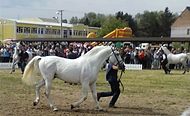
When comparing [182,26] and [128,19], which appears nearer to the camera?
[182,26]

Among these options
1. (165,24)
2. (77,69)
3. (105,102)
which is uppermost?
(165,24)

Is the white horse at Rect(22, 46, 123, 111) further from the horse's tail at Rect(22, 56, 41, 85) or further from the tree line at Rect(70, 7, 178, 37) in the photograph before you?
the tree line at Rect(70, 7, 178, 37)

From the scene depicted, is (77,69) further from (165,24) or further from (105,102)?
(165,24)

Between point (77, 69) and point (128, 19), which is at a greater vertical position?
point (128, 19)

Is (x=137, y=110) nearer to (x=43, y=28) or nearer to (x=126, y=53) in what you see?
(x=126, y=53)

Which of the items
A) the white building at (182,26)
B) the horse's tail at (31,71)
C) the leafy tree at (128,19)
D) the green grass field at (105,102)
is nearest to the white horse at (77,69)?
the horse's tail at (31,71)

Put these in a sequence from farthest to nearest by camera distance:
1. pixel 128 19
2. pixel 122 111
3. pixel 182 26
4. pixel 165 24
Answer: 1. pixel 128 19
2. pixel 165 24
3. pixel 182 26
4. pixel 122 111

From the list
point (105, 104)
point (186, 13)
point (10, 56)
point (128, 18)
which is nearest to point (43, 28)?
point (128, 18)

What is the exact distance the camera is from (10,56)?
38031mm

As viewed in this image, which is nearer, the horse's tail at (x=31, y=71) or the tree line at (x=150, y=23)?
the horse's tail at (x=31, y=71)

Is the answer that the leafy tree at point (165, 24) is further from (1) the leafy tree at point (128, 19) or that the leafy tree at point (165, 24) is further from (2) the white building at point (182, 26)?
(1) the leafy tree at point (128, 19)

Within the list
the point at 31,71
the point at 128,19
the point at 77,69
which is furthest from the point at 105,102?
the point at 128,19

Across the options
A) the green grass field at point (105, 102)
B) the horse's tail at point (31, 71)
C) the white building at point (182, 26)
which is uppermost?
the white building at point (182, 26)

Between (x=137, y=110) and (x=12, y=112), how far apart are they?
3.63 metres
